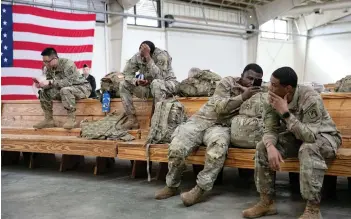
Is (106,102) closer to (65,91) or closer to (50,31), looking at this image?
(65,91)

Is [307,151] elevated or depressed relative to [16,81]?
depressed

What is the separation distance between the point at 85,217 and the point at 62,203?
1.73ft

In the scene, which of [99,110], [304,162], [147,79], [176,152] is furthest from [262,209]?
[99,110]

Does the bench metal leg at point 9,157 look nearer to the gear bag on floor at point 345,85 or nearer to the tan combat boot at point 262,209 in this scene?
the tan combat boot at point 262,209

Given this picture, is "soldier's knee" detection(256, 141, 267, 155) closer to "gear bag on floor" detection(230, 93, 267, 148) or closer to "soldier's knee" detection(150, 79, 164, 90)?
"gear bag on floor" detection(230, 93, 267, 148)

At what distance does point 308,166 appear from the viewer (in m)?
2.62

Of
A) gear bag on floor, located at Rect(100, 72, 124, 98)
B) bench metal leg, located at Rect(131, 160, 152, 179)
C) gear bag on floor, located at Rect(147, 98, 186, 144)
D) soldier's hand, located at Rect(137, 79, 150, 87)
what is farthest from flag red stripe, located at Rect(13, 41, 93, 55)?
gear bag on floor, located at Rect(147, 98, 186, 144)

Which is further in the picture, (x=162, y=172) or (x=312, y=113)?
(x=162, y=172)

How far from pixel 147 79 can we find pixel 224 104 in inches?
57.5

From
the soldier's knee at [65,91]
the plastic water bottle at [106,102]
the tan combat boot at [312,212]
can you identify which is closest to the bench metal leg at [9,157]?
the soldier's knee at [65,91]

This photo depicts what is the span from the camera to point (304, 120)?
2795 mm

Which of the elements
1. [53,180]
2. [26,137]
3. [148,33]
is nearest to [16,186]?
[53,180]

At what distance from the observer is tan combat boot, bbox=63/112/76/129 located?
17.8 ft

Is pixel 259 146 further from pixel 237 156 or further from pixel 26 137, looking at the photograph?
pixel 26 137
